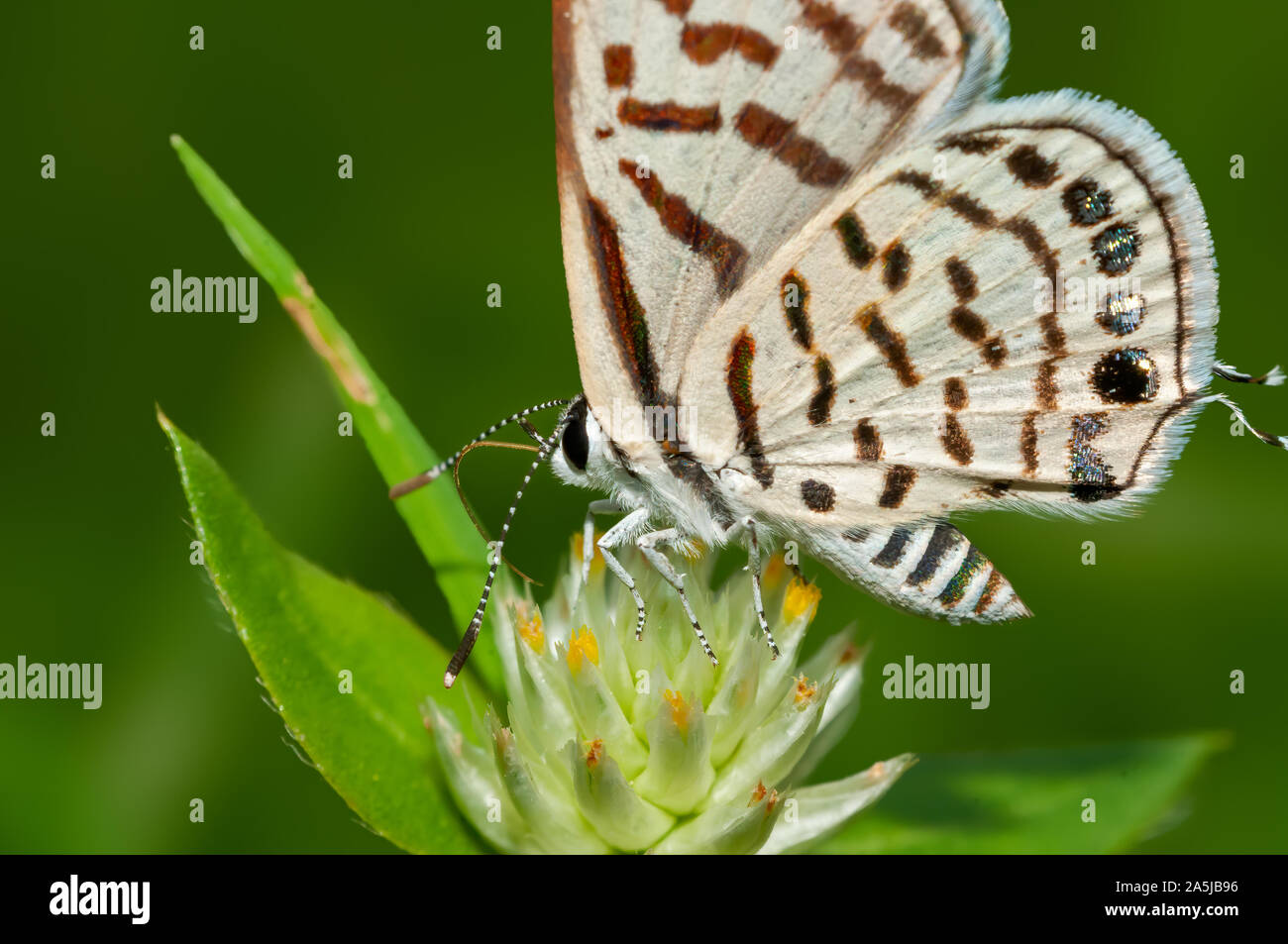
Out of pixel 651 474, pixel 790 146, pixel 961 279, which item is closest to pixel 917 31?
pixel 790 146

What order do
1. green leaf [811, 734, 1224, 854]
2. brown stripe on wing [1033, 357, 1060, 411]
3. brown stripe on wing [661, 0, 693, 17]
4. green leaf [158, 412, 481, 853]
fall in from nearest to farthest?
1. green leaf [158, 412, 481, 853]
2. brown stripe on wing [661, 0, 693, 17]
3. brown stripe on wing [1033, 357, 1060, 411]
4. green leaf [811, 734, 1224, 854]

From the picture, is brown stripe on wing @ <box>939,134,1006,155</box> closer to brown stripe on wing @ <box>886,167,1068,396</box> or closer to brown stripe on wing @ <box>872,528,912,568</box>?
brown stripe on wing @ <box>886,167,1068,396</box>

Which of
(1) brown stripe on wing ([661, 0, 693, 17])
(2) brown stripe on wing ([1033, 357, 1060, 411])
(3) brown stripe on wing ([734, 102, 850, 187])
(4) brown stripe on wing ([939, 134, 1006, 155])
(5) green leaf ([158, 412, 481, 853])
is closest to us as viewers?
(5) green leaf ([158, 412, 481, 853])

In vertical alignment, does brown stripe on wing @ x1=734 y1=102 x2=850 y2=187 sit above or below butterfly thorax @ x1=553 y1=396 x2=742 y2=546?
above

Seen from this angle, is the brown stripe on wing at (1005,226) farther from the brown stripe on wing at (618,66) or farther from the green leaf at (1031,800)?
the green leaf at (1031,800)

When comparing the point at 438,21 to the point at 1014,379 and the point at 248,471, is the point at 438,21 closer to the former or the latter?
the point at 248,471

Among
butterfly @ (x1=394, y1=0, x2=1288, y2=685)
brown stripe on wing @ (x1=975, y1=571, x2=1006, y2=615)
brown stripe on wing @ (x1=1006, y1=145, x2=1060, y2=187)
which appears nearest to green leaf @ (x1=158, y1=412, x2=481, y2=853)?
butterfly @ (x1=394, y1=0, x2=1288, y2=685)

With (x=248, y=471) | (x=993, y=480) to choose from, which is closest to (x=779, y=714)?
(x=993, y=480)
